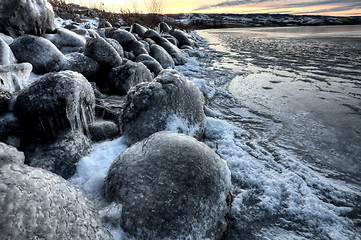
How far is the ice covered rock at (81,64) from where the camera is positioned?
3.42 meters

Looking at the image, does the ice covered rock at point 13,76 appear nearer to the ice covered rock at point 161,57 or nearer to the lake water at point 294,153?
the lake water at point 294,153

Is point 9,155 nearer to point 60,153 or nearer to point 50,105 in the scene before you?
point 60,153

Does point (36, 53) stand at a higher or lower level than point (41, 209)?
higher

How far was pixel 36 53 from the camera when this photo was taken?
316 cm

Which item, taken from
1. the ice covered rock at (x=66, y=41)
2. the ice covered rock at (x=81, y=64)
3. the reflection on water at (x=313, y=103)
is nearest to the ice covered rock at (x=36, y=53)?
the ice covered rock at (x=81, y=64)

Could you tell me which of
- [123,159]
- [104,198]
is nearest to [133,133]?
[123,159]

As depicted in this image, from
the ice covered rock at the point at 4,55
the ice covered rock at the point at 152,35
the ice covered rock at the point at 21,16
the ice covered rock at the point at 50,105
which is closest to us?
the ice covered rock at the point at 50,105

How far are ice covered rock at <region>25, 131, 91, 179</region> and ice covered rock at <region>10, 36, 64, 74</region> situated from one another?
5.84 feet

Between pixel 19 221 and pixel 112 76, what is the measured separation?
3.37 metres

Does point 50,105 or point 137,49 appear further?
point 137,49

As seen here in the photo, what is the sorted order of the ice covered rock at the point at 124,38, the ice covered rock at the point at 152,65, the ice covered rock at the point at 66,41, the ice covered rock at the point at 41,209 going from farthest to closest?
the ice covered rock at the point at 124,38, the ice covered rock at the point at 152,65, the ice covered rock at the point at 66,41, the ice covered rock at the point at 41,209

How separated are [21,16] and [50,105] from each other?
9.36 feet

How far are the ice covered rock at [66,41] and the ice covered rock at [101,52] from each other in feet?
2.59

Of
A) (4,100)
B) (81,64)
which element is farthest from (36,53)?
(4,100)
